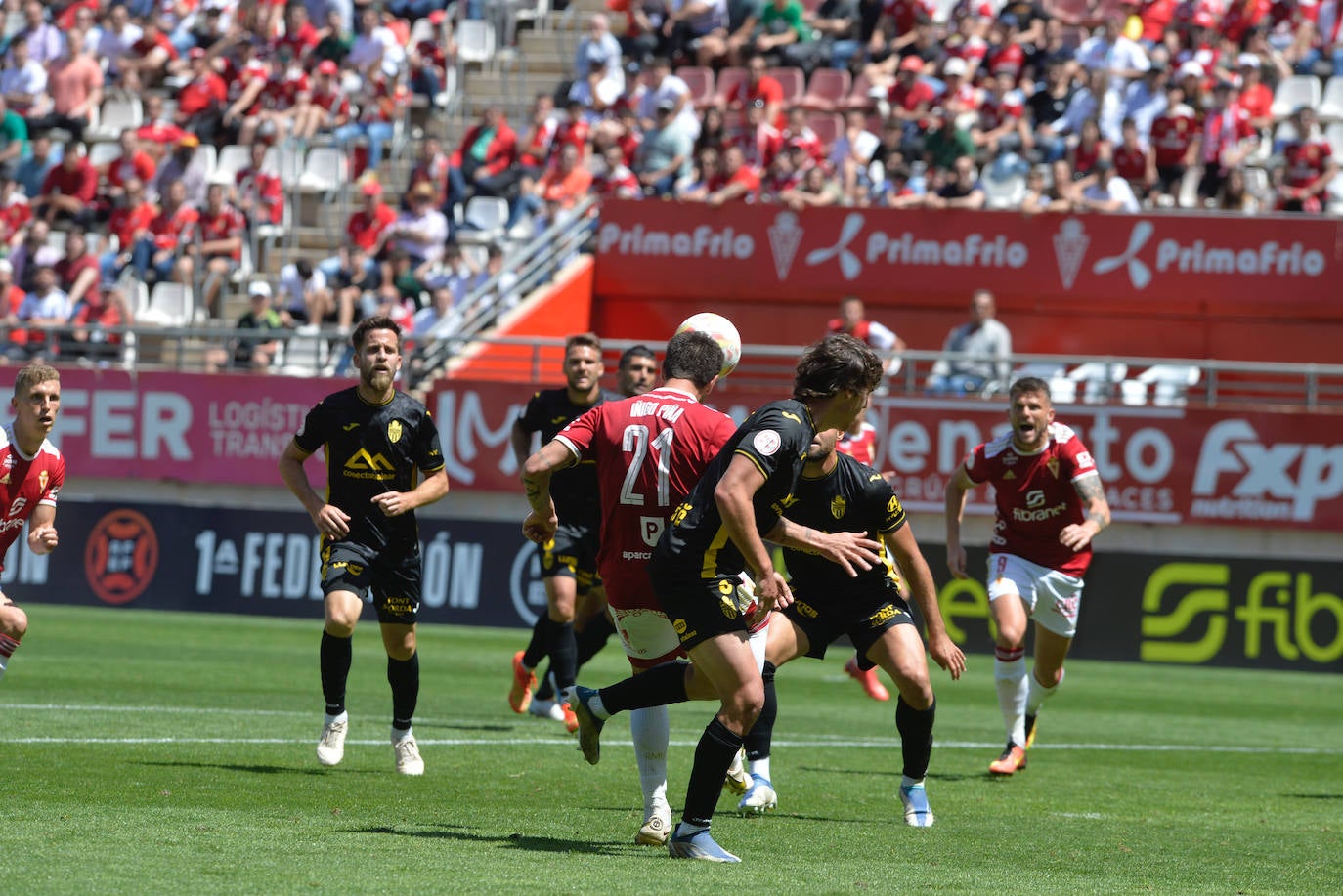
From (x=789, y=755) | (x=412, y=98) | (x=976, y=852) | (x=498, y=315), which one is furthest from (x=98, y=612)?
(x=976, y=852)

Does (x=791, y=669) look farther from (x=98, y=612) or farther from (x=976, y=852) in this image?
(x=976, y=852)

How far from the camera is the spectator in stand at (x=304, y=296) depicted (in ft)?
85.2

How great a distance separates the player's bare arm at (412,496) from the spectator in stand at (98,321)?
52.0 ft

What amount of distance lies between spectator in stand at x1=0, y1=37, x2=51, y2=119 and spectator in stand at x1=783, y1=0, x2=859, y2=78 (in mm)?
11858

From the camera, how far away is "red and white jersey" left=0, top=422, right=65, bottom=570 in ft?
32.2

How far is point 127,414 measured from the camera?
25.1 meters

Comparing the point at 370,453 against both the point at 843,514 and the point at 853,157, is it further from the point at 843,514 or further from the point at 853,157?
the point at 853,157

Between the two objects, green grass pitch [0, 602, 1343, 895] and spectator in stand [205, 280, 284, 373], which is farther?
spectator in stand [205, 280, 284, 373]

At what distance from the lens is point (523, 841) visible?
8.09 m

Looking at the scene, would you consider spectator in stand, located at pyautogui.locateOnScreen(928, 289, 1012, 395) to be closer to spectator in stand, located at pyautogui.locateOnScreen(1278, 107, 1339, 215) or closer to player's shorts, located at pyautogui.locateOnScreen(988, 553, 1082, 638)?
spectator in stand, located at pyautogui.locateOnScreen(1278, 107, 1339, 215)

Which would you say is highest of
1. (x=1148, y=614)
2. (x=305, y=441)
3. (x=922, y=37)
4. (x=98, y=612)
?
(x=922, y=37)

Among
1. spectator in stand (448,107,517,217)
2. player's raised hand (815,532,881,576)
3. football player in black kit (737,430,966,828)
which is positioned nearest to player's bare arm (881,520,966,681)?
football player in black kit (737,430,966,828)

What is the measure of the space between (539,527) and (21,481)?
303cm

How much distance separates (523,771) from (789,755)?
86.4 inches
